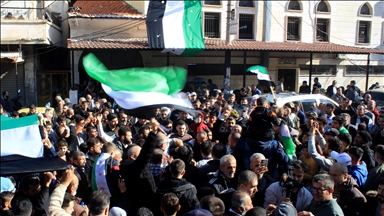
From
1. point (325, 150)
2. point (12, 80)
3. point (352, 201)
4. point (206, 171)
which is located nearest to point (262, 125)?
point (325, 150)

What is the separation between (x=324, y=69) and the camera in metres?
23.5

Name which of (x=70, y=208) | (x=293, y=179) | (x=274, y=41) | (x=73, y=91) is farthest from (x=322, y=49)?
(x=70, y=208)

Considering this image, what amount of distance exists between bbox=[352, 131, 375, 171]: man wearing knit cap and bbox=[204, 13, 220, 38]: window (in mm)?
16061

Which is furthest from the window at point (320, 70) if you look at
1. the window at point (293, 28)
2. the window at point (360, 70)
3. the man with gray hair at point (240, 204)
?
the man with gray hair at point (240, 204)

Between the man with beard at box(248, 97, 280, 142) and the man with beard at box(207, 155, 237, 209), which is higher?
the man with beard at box(248, 97, 280, 142)

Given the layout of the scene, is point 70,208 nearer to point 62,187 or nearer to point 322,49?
point 62,187

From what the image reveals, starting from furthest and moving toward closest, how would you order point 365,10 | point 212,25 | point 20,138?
point 365,10 → point 212,25 → point 20,138

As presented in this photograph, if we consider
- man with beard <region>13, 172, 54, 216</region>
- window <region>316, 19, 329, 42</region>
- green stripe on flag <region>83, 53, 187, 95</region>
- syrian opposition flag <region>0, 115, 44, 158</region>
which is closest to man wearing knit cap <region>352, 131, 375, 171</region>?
green stripe on flag <region>83, 53, 187, 95</region>

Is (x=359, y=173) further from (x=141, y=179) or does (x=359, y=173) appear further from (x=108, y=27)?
(x=108, y=27)

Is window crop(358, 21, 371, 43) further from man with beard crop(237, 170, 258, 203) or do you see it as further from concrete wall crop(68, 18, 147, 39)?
man with beard crop(237, 170, 258, 203)

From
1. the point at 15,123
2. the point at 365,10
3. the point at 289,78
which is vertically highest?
the point at 365,10

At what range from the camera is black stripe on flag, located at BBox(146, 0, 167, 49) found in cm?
1694

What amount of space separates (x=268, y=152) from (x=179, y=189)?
1724 millimetres

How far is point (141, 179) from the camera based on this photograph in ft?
14.0
